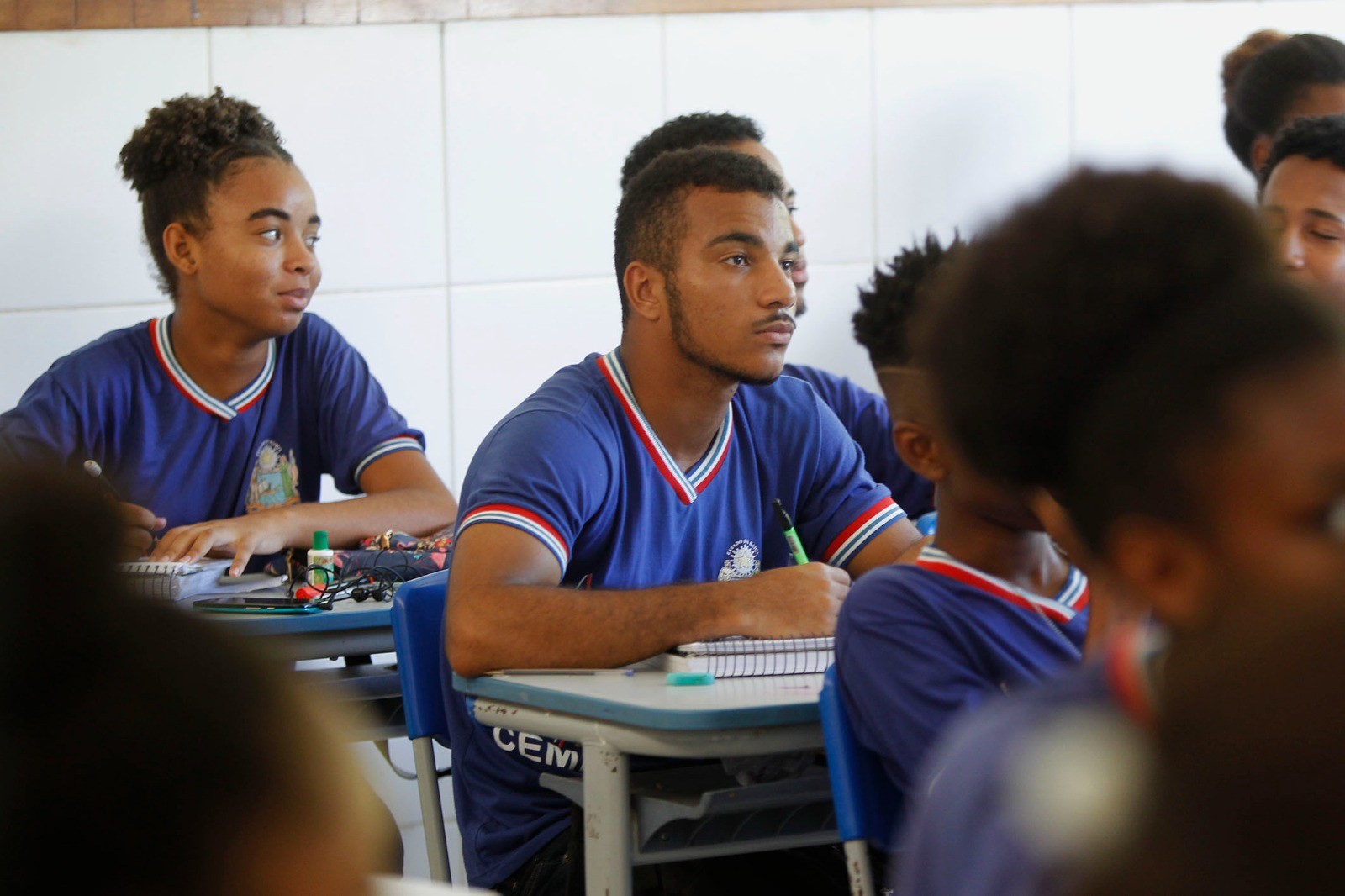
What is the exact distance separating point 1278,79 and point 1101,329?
9.47 feet

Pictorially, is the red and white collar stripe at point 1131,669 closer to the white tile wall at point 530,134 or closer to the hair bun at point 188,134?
the hair bun at point 188,134

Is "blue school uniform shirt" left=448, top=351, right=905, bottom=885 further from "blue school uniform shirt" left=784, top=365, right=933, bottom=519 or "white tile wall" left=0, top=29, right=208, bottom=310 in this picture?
"white tile wall" left=0, top=29, right=208, bottom=310

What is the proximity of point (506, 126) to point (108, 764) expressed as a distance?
362 cm

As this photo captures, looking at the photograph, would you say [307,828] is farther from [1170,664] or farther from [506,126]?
[506,126]

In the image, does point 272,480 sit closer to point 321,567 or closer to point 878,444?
point 321,567

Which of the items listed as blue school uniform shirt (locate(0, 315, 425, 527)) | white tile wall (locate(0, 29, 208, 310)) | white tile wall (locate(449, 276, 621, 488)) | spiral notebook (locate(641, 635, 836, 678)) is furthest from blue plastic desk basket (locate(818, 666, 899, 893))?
white tile wall (locate(0, 29, 208, 310))

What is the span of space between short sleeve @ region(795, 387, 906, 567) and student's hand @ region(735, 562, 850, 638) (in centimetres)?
39

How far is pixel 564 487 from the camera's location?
1881 mm

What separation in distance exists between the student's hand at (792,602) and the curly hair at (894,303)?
0.32 m

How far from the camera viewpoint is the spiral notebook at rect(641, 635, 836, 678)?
163 cm

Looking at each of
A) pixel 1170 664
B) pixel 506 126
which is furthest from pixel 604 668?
pixel 506 126

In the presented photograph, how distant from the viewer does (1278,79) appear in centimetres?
331

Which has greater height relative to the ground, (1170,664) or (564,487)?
(1170,664)

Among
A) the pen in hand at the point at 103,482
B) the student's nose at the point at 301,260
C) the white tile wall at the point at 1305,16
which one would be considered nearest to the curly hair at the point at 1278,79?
the white tile wall at the point at 1305,16
